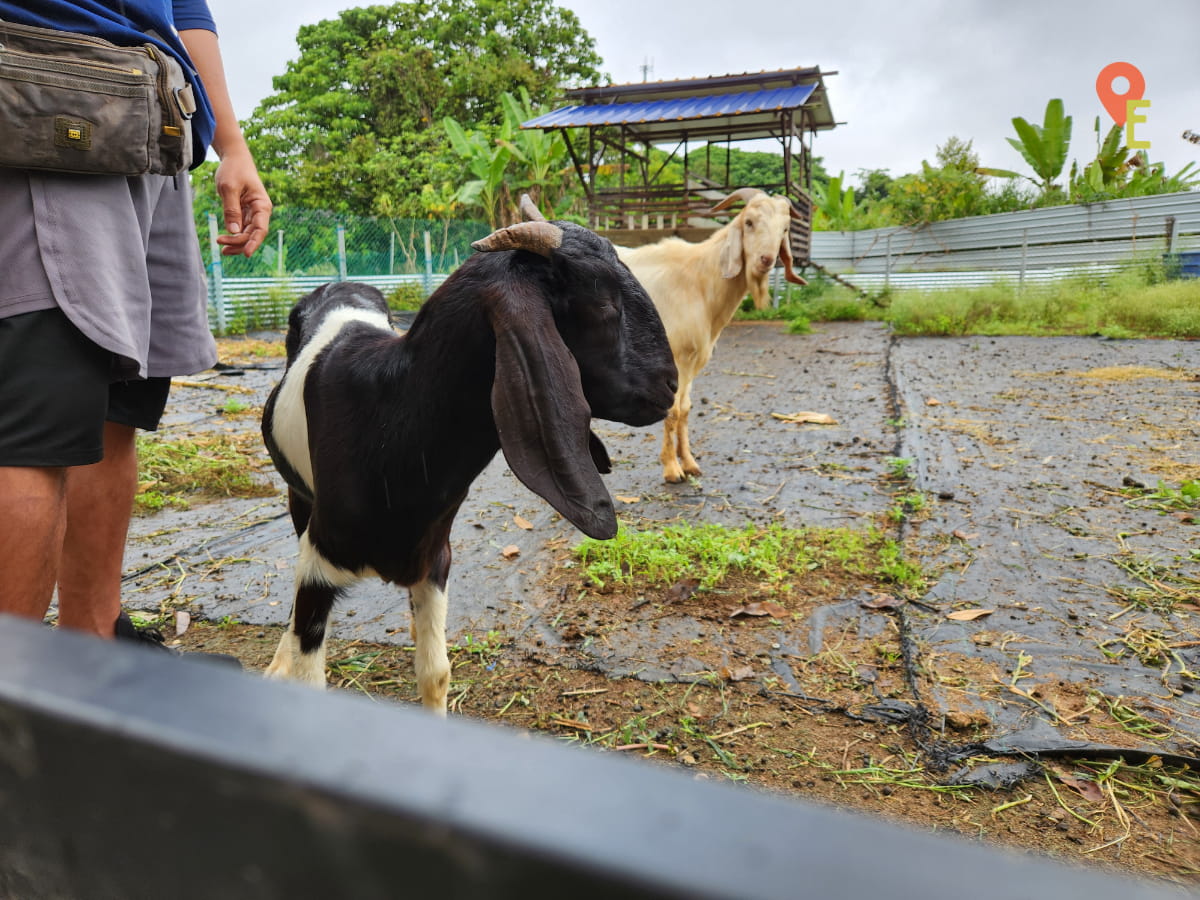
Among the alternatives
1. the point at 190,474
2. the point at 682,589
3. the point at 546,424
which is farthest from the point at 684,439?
the point at 546,424

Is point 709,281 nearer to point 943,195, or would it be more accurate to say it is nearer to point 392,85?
point 943,195

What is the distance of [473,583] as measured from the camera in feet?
10.9

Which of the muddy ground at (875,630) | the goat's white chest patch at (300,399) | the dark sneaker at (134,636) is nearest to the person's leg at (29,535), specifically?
the dark sneaker at (134,636)

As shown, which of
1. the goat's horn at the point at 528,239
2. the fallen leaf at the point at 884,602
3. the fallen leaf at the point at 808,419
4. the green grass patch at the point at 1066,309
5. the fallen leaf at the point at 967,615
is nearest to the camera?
the goat's horn at the point at 528,239

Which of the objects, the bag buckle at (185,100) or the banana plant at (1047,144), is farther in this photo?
the banana plant at (1047,144)

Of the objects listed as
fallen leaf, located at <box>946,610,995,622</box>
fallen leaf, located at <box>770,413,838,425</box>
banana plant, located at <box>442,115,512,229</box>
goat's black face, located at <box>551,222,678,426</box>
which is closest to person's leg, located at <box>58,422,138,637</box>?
goat's black face, located at <box>551,222,678,426</box>

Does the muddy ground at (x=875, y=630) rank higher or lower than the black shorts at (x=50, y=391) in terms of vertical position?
lower

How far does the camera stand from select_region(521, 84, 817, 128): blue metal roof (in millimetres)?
12477

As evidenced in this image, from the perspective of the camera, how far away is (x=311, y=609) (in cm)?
223

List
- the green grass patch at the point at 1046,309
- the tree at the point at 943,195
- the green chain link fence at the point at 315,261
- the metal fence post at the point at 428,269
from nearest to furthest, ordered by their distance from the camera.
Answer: the green grass patch at the point at 1046,309
the green chain link fence at the point at 315,261
the metal fence post at the point at 428,269
the tree at the point at 943,195

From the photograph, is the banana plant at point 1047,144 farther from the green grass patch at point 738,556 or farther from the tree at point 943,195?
the green grass patch at point 738,556

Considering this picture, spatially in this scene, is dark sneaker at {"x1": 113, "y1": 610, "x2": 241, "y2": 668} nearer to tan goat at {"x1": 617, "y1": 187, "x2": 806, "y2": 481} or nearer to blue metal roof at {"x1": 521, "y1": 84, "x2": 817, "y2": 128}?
tan goat at {"x1": 617, "y1": 187, "x2": 806, "y2": 481}

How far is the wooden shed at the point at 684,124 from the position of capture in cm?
1299

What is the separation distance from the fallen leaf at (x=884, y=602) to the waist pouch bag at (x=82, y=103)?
2674 millimetres
